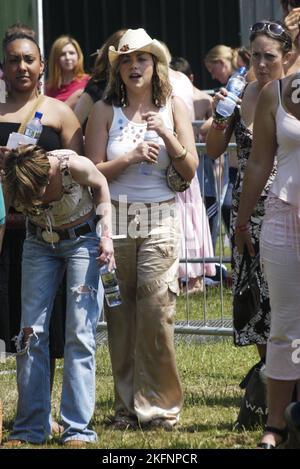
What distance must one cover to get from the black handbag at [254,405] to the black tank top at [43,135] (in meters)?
1.52

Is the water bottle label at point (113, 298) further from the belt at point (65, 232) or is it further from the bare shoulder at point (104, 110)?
the bare shoulder at point (104, 110)

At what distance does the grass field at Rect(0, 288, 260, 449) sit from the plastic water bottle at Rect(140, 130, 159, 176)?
130cm

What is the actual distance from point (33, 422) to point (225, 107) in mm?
1808

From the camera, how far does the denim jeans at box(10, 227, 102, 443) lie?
242 inches

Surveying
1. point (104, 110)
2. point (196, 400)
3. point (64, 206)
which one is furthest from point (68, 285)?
point (196, 400)

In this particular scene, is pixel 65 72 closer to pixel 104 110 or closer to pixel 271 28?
pixel 104 110

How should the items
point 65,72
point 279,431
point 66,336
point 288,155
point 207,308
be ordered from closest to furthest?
point 288,155 < point 279,431 < point 66,336 < point 207,308 < point 65,72

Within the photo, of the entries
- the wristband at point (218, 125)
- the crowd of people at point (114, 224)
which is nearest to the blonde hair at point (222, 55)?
the crowd of people at point (114, 224)

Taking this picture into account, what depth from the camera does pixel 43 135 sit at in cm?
655

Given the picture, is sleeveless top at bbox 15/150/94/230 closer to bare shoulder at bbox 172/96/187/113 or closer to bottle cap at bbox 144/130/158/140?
bottle cap at bbox 144/130/158/140

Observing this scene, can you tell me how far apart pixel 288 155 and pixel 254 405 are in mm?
1466

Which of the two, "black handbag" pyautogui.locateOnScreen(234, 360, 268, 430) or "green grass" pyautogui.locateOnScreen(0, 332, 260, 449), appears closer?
"green grass" pyautogui.locateOnScreen(0, 332, 260, 449)

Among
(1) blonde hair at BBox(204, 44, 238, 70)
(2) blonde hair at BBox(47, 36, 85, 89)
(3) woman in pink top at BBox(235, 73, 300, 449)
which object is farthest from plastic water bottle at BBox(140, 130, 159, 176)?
(1) blonde hair at BBox(204, 44, 238, 70)

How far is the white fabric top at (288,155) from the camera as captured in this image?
18.1 ft
